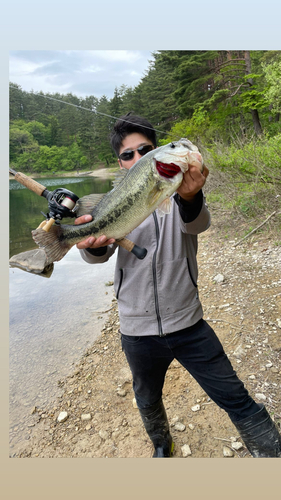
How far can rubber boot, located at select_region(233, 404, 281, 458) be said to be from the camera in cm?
184

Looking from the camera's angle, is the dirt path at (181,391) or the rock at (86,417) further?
the rock at (86,417)

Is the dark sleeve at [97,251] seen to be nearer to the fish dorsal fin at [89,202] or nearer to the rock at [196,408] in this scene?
the fish dorsal fin at [89,202]

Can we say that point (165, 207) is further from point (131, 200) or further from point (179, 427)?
point (179, 427)

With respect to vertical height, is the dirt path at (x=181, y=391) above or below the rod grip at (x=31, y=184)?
below

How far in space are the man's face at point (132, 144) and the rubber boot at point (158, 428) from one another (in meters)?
1.84

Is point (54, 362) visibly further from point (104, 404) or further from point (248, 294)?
point (248, 294)

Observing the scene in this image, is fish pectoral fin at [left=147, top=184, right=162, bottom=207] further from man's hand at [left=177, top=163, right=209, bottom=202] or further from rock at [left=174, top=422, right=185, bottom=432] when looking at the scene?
rock at [left=174, top=422, right=185, bottom=432]

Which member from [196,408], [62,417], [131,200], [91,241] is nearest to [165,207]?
[131,200]

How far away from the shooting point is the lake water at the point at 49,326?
420 centimetres

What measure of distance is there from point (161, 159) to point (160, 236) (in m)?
0.54

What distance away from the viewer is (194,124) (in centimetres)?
1580

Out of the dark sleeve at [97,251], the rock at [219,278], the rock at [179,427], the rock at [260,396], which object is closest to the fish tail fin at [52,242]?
the dark sleeve at [97,251]

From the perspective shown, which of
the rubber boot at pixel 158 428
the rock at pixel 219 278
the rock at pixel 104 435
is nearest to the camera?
the rubber boot at pixel 158 428

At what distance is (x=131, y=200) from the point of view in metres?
1.74
